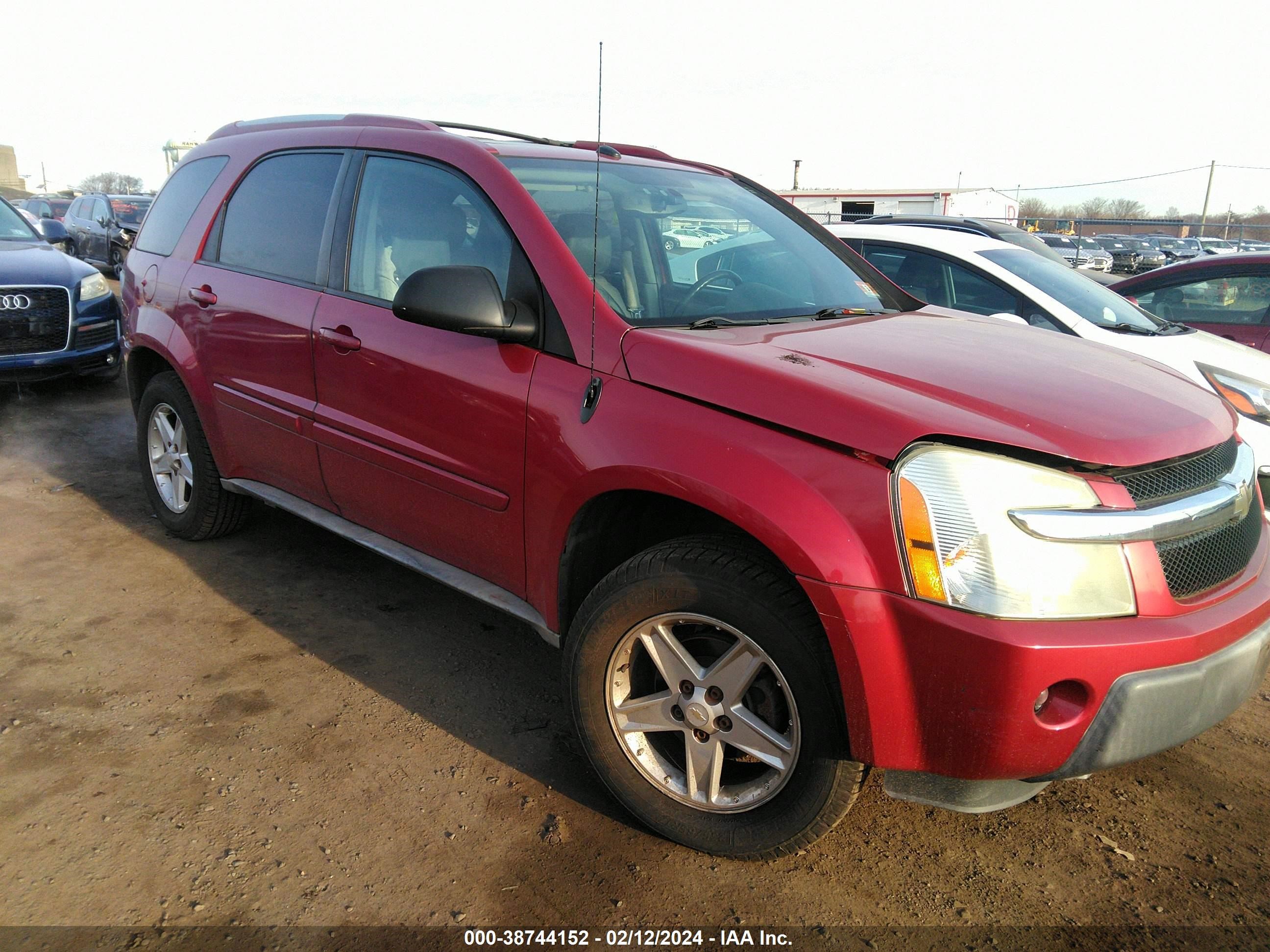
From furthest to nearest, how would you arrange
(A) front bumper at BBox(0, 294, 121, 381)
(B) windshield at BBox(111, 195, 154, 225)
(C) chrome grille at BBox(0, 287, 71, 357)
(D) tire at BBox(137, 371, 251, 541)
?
(B) windshield at BBox(111, 195, 154, 225) < (A) front bumper at BBox(0, 294, 121, 381) < (C) chrome grille at BBox(0, 287, 71, 357) < (D) tire at BBox(137, 371, 251, 541)

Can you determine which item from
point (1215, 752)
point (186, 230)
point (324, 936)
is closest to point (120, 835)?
point (324, 936)

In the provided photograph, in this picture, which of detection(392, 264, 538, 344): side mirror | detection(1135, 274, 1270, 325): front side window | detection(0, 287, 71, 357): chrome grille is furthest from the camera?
detection(0, 287, 71, 357): chrome grille

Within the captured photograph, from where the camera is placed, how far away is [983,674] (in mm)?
1904

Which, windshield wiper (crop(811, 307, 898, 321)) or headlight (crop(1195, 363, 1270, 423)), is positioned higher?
windshield wiper (crop(811, 307, 898, 321))

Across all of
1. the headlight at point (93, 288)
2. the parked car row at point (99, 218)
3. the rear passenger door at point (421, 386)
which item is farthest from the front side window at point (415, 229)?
the parked car row at point (99, 218)

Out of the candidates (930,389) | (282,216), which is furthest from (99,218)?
(930,389)

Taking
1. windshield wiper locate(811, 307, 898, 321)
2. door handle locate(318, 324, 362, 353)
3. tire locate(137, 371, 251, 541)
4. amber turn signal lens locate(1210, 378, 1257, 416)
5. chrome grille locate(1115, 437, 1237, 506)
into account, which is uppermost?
windshield wiper locate(811, 307, 898, 321)

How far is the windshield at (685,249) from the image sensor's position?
9.24 feet

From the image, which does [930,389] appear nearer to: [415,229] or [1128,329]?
[415,229]

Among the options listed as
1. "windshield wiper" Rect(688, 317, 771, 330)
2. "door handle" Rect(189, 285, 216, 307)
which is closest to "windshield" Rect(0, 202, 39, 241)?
"door handle" Rect(189, 285, 216, 307)

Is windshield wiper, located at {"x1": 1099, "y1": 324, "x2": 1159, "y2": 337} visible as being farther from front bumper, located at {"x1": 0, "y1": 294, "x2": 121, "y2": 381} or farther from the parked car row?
the parked car row

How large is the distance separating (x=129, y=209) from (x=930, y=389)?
62.5ft

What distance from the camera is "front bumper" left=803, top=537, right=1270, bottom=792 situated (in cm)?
190

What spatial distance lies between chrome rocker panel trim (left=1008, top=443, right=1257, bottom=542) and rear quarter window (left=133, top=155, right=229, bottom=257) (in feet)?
12.3
